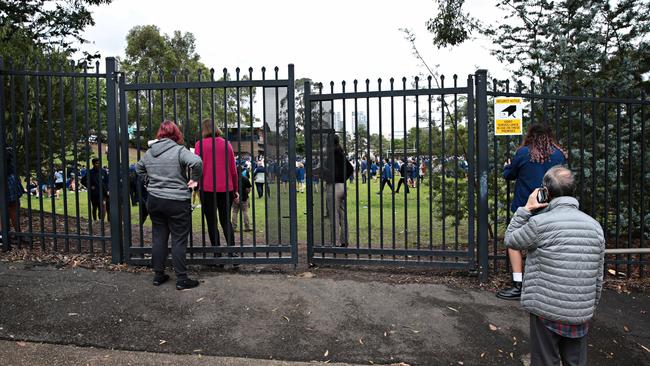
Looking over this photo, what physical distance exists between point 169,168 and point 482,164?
335cm

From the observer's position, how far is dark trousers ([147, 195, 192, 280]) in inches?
194

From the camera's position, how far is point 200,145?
555 cm

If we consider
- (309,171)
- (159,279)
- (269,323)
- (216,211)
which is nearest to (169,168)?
(216,211)

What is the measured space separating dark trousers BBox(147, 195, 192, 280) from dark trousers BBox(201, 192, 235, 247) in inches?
20.8

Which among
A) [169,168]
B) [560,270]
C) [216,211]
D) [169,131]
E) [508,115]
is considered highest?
[508,115]

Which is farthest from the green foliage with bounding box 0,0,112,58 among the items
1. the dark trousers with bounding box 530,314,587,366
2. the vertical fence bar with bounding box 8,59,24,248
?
the dark trousers with bounding box 530,314,587,366

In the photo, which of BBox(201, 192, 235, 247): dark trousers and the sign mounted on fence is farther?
BBox(201, 192, 235, 247): dark trousers

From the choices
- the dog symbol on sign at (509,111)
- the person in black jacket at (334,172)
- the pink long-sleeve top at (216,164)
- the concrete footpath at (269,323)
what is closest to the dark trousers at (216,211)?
the pink long-sleeve top at (216,164)

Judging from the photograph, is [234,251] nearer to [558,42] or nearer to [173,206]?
[173,206]

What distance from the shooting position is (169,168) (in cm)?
495

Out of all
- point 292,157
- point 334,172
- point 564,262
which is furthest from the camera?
point 334,172

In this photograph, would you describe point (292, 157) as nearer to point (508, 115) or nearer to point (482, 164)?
point (482, 164)

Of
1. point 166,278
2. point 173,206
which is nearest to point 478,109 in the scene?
point 173,206

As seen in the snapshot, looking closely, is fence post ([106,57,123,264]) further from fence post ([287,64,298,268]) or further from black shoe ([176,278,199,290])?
fence post ([287,64,298,268])
